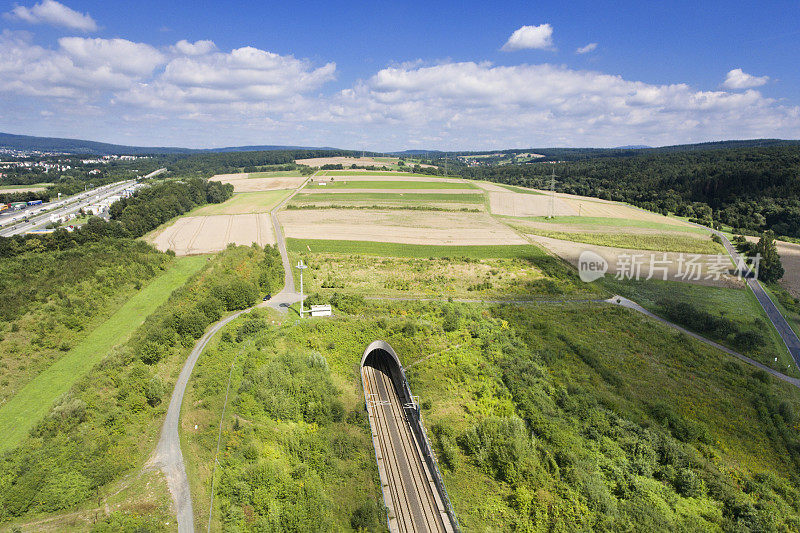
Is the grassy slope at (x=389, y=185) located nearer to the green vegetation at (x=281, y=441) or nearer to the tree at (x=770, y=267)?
the tree at (x=770, y=267)

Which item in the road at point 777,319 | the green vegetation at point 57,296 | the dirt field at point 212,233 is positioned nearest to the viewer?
the green vegetation at point 57,296

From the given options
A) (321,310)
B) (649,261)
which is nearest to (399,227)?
(321,310)

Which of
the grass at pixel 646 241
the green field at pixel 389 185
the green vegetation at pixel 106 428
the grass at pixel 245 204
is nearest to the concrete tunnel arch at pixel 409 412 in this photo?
the green vegetation at pixel 106 428

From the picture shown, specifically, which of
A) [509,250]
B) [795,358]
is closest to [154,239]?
[509,250]

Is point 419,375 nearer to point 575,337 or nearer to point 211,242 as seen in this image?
point 575,337

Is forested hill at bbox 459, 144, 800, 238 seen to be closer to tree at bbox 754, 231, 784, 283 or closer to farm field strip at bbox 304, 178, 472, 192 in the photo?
tree at bbox 754, 231, 784, 283

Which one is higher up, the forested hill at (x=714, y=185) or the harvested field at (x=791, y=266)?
the forested hill at (x=714, y=185)

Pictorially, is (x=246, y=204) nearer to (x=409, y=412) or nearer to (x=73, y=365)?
(x=73, y=365)

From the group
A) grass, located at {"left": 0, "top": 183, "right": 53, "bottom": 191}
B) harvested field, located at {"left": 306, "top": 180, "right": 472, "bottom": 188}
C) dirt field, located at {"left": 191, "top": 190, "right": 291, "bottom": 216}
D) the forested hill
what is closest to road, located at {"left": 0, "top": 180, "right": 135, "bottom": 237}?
grass, located at {"left": 0, "top": 183, "right": 53, "bottom": 191}
